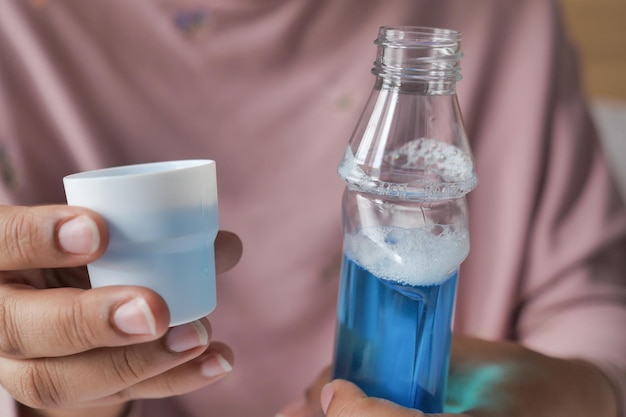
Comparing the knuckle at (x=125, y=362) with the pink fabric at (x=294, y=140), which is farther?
the pink fabric at (x=294, y=140)

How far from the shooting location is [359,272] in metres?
0.38

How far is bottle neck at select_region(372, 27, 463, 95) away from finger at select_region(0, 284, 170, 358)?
20 centimetres

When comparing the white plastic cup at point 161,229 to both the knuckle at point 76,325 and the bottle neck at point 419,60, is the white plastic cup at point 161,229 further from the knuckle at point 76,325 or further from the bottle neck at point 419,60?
the bottle neck at point 419,60

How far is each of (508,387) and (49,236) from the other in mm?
328

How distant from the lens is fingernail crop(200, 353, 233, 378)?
0.41 metres

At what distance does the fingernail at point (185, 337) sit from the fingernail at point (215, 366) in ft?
0.18

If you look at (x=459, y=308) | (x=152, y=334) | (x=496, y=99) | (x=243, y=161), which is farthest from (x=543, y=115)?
(x=152, y=334)

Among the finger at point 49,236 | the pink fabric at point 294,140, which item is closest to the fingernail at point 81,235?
the finger at point 49,236

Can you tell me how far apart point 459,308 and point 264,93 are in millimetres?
363

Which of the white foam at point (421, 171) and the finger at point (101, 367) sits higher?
the white foam at point (421, 171)

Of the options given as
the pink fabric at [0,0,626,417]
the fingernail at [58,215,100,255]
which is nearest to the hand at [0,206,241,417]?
the fingernail at [58,215,100,255]

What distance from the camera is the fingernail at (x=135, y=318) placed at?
1.01ft

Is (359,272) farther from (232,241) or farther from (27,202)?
(27,202)

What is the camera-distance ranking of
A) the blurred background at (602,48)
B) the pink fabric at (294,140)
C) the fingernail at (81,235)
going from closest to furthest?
the fingernail at (81,235)
the pink fabric at (294,140)
the blurred background at (602,48)
